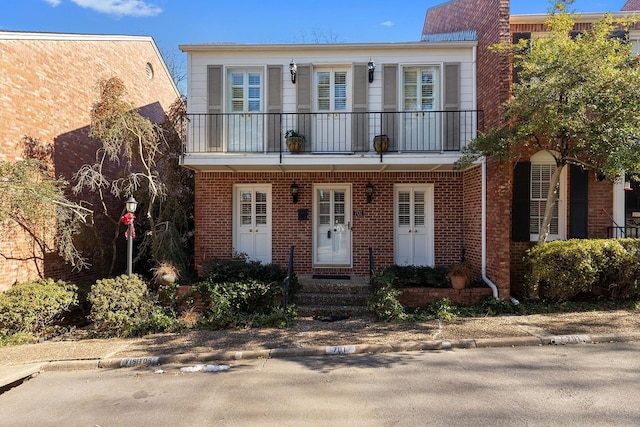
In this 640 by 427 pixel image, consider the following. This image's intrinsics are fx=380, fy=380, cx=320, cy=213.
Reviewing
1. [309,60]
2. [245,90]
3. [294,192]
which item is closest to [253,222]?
[294,192]

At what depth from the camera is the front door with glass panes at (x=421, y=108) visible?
355 inches

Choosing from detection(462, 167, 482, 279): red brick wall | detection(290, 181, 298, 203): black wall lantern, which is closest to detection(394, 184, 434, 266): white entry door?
detection(462, 167, 482, 279): red brick wall

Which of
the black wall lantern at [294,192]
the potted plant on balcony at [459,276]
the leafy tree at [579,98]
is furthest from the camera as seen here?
the black wall lantern at [294,192]

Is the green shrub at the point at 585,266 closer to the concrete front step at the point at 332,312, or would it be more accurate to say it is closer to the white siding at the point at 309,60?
the concrete front step at the point at 332,312

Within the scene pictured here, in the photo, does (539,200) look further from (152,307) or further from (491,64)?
(152,307)

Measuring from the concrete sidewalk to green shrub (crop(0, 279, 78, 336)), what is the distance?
68 cm

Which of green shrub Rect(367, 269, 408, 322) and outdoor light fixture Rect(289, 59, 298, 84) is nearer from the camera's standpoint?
green shrub Rect(367, 269, 408, 322)

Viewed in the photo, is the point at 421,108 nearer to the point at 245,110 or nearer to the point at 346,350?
the point at 245,110

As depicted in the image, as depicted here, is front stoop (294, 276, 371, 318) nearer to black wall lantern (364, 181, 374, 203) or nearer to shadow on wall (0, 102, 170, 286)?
black wall lantern (364, 181, 374, 203)

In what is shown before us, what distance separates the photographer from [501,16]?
25.2ft

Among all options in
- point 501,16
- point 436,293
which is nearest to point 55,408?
point 436,293

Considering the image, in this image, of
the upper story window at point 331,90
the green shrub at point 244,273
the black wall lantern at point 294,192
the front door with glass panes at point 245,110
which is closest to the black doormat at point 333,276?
the green shrub at point 244,273

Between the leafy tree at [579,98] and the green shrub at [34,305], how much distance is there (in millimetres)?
8556

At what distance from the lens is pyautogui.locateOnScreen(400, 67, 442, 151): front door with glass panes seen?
9.02m
